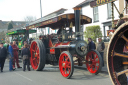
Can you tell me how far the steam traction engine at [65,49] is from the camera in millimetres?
7074

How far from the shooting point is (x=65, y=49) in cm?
786

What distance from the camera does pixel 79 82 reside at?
6168 millimetres

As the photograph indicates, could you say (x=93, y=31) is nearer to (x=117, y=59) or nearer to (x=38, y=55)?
(x=38, y=55)

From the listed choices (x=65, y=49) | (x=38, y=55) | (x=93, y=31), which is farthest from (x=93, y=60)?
(x=93, y=31)

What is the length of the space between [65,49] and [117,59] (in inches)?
168

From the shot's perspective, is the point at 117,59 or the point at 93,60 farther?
the point at 93,60

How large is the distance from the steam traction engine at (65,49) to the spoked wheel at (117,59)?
9.21ft

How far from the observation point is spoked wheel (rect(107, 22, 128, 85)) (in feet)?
11.5

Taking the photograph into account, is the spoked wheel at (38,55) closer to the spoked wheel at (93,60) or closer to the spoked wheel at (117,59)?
the spoked wheel at (93,60)

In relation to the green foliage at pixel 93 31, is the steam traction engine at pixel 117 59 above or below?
below

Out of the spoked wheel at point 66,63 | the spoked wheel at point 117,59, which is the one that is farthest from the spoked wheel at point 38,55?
the spoked wheel at point 117,59

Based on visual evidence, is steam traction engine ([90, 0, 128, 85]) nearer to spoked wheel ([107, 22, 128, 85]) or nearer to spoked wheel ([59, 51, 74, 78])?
spoked wheel ([107, 22, 128, 85])

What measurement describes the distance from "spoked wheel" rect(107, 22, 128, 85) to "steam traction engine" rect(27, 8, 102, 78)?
281cm

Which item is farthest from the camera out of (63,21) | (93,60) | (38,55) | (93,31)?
(93,31)
